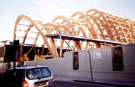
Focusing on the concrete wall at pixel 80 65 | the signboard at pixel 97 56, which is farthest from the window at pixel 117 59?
the concrete wall at pixel 80 65

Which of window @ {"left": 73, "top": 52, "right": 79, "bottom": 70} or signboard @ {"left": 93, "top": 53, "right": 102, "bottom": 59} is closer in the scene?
signboard @ {"left": 93, "top": 53, "right": 102, "bottom": 59}

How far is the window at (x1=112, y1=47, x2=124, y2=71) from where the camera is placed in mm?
13914

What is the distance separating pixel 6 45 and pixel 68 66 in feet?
101

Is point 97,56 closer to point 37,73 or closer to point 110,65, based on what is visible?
point 110,65

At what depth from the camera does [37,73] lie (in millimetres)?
6703

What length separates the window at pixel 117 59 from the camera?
13.9 metres

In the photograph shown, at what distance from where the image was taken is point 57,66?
70.4 ft

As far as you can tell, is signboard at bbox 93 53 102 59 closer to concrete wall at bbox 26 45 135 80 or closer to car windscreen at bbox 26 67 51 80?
concrete wall at bbox 26 45 135 80

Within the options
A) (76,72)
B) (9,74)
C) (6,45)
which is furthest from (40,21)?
(9,74)

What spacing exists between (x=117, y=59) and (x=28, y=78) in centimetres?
1032

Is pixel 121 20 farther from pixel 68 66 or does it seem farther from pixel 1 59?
pixel 1 59

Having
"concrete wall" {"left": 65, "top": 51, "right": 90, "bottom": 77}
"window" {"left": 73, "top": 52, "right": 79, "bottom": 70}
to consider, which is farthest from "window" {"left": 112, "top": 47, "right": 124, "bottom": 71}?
"window" {"left": 73, "top": 52, "right": 79, "bottom": 70}

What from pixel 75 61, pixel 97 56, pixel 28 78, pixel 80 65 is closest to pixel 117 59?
pixel 97 56

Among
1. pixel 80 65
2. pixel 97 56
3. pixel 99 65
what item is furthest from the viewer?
pixel 80 65
